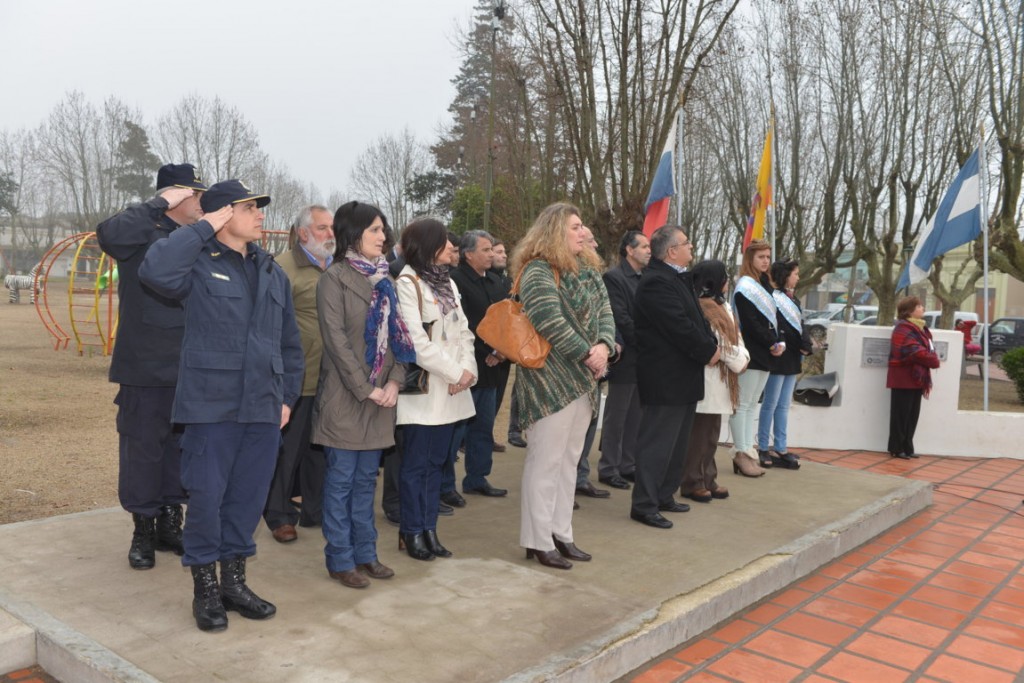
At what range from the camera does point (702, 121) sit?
2197 centimetres

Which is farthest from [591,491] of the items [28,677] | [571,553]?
[28,677]

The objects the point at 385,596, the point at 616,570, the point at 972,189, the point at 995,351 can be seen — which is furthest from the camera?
the point at 995,351

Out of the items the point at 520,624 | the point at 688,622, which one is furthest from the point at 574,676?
the point at 688,622

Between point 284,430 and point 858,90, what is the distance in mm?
16654

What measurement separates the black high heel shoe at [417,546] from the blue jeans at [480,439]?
146 centimetres

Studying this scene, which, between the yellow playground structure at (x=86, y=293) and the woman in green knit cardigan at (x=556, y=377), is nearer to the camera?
the woman in green knit cardigan at (x=556, y=377)

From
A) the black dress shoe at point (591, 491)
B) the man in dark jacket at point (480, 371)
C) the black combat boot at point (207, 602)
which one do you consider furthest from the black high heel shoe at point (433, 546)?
the black dress shoe at point (591, 491)

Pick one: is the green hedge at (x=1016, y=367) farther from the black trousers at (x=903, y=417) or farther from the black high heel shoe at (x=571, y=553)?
the black high heel shoe at (x=571, y=553)

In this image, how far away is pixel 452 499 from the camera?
18.3 ft

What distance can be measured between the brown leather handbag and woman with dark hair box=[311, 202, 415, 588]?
1.73ft

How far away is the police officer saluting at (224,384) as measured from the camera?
3383 mm

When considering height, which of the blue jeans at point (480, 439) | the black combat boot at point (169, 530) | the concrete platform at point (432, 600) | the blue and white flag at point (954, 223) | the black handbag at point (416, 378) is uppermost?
the blue and white flag at point (954, 223)

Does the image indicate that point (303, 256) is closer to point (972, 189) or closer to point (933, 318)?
point (972, 189)

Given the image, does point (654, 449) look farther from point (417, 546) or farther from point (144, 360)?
point (144, 360)
